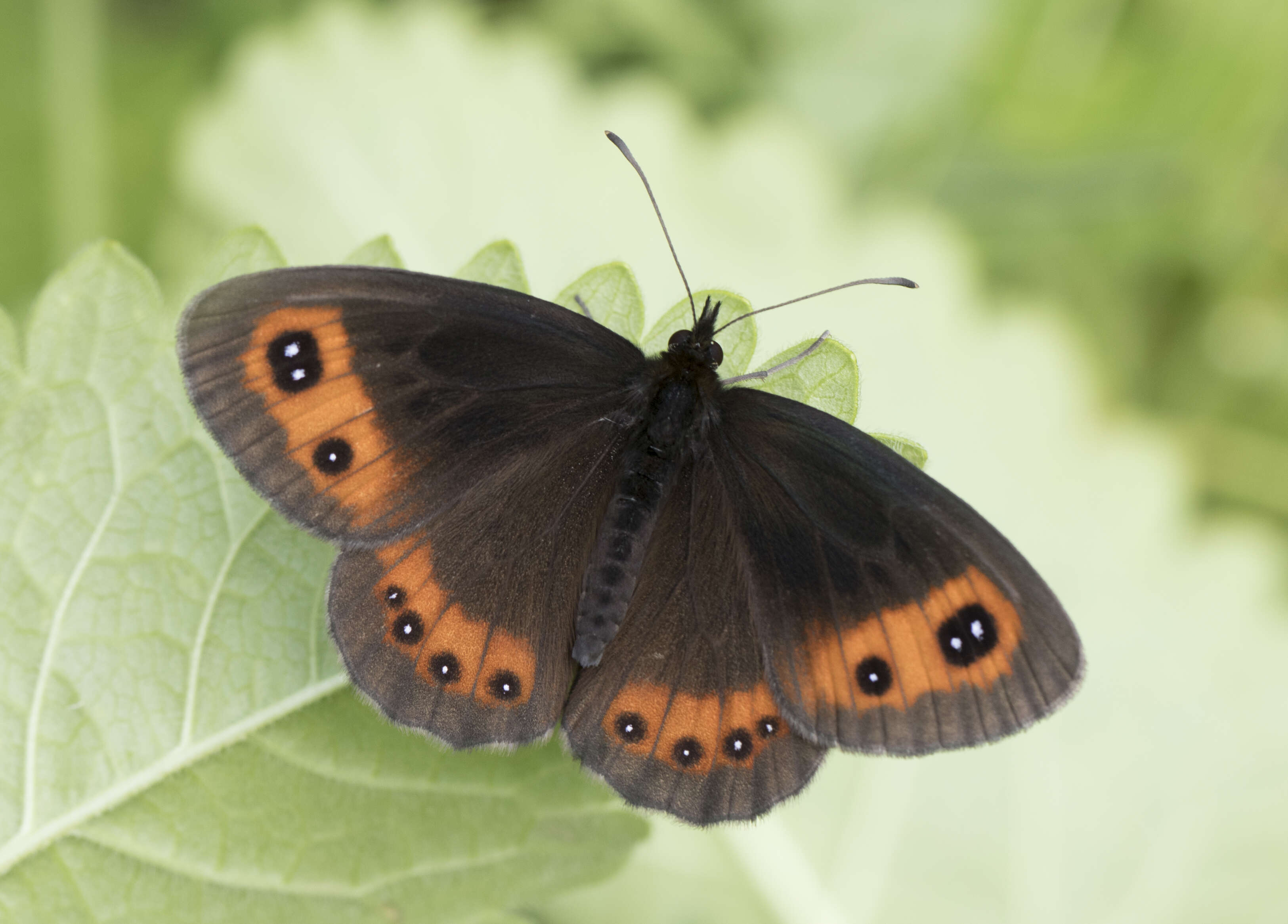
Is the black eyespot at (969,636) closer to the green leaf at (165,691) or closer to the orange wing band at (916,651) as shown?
the orange wing band at (916,651)

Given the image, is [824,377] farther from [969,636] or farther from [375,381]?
[375,381]

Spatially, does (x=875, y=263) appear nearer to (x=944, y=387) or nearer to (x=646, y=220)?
(x=944, y=387)

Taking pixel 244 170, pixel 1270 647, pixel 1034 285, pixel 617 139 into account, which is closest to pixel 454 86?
pixel 244 170

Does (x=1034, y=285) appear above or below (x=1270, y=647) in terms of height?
above

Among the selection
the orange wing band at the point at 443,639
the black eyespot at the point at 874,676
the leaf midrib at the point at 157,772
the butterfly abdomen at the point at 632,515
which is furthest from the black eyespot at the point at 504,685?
the black eyespot at the point at 874,676

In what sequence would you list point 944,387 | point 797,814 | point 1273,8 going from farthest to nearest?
Answer: point 1273,8
point 944,387
point 797,814

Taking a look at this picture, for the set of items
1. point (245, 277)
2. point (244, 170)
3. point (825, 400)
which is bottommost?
point (245, 277)
